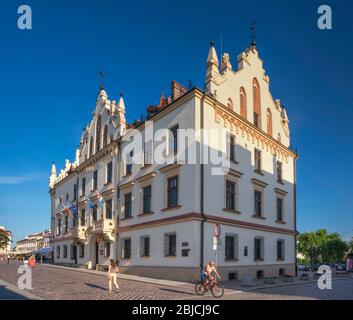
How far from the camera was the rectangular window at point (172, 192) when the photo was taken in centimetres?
2616

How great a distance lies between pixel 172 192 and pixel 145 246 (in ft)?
17.3

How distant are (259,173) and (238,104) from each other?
5.77 metres

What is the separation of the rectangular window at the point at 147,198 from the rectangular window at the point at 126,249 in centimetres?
351

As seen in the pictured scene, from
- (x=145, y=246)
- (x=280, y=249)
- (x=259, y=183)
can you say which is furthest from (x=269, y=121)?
(x=145, y=246)

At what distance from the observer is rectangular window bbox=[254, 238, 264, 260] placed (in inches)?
1148

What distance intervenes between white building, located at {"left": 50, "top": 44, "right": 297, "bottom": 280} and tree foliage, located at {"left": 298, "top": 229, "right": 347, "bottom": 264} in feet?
239

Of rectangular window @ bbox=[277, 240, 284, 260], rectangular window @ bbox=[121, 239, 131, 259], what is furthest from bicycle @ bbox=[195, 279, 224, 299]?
rectangular window @ bbox=[277, 240, 284, 260]

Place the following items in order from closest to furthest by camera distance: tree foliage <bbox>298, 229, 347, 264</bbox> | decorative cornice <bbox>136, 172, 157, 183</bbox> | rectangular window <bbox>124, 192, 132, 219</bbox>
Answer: decorative cornice <bbox>136, 172, 157, 183</bbox>
rectangular window <bbox>124, 192, 132, 219</bbox>
tree foliage <bbox>298, 229, 347, 264</bbox>

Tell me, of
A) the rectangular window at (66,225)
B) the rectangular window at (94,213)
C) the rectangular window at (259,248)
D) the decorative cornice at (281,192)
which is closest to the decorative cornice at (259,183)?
the decorative cornice at (281,192)

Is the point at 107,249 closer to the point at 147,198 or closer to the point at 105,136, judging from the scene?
the point at 147,198

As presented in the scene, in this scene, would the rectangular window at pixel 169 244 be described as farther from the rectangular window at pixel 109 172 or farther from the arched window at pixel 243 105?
the arched window at pixel 243 105

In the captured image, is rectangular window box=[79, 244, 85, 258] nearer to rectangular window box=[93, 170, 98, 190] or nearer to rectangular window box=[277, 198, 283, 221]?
rectangular window box=[93, 170, 98, 190]

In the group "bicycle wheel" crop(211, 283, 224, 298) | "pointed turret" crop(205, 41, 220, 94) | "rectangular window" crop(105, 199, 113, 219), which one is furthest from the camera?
"rectangular window" crop(105, 199, 113, 219)
